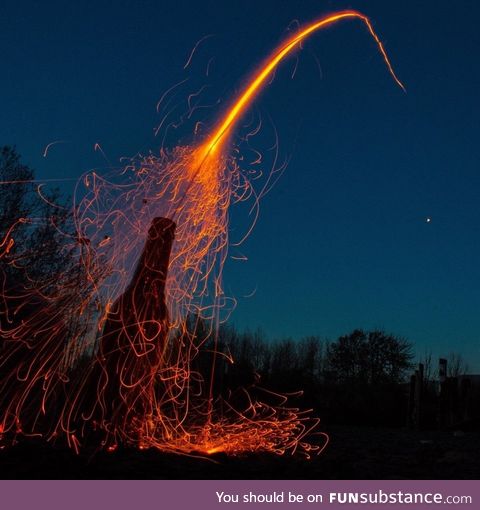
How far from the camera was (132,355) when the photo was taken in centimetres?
650

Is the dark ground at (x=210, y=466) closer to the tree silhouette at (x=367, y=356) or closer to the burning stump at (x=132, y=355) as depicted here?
the burning stump at (x=132, y=355)

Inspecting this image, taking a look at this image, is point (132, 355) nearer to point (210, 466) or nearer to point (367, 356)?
point (210, 466)

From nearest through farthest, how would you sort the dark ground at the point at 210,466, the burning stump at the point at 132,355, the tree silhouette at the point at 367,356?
the dark ground at the point at 210,466, the burning stump at the point at 132,355, the tree silhouette at the point at 367,356

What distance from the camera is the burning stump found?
20.9ft

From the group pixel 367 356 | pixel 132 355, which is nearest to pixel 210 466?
pixel 132 355

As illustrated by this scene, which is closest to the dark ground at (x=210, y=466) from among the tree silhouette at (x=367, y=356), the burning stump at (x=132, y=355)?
the burning stump at (x=132, y=355)

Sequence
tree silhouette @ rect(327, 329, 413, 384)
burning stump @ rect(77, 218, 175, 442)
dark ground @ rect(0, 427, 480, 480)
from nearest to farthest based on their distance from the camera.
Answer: dark ground @ rect(0, 427, 480, 480), burning stump @ rect(77, 218, 175, 442), tree silhouette @ rect(327, 329, 413, 384)

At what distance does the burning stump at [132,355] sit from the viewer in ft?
20.9

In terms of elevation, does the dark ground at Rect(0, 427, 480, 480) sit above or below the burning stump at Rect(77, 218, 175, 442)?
below

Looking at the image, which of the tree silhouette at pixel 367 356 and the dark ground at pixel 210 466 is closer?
the dark ground at pixel 210 466

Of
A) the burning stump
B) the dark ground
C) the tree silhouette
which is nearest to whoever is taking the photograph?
the dark ground

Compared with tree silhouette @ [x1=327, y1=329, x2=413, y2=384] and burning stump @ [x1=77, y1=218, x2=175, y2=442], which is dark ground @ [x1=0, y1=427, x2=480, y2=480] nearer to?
burning stump @ [x1=77, y1=218, x2=175, y2=442]

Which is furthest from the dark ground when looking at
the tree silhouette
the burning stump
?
the tree silhouette

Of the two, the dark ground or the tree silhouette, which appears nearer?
the dark ground
